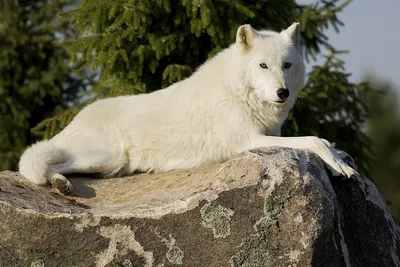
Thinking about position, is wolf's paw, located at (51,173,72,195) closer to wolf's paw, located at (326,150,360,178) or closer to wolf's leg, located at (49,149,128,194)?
wolf's leg, located at (49,149,128,194)

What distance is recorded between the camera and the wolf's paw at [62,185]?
256 inches

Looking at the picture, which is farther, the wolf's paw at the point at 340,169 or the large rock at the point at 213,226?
the wolf's paw at the point at 340,169

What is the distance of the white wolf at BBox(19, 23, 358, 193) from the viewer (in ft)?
22.2

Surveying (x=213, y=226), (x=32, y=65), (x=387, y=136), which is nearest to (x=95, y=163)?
(x=213, y=226)

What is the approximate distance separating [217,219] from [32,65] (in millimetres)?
11457

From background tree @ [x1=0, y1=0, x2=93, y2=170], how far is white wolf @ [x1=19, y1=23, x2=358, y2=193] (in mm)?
8093

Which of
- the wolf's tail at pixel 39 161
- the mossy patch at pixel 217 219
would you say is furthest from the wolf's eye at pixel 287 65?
the wolf's tail at pixel 39 161

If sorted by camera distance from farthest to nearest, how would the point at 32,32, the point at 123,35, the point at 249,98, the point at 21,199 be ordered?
the point at 32,32, the point at 123,35, the point at 249,98, the point at 21,199

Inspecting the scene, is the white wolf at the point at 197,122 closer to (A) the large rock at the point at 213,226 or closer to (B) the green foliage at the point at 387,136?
(A) the large rock at the point at 213,226

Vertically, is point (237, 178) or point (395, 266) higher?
point (237, 178)

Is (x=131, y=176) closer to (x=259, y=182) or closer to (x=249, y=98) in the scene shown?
(x=249, y=98)

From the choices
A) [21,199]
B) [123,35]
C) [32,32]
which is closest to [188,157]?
[21,199]

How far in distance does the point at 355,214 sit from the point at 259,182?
1.07 meters

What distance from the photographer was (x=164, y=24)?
10312 mm
